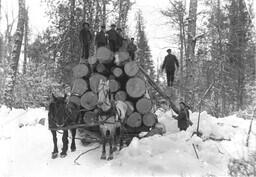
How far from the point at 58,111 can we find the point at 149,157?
2682 mm

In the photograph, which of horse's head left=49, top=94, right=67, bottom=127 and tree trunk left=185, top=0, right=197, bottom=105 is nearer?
horse's head left=49, top=94, right=67, bottom=127

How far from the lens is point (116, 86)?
9.88m

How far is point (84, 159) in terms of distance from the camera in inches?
321

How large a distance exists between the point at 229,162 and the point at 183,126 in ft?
8.35

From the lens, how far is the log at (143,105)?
968 cm

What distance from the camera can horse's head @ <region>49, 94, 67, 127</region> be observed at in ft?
27.0

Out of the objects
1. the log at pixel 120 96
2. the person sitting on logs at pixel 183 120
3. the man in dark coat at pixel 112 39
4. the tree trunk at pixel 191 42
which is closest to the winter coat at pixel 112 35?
the man in dark coat at pixel 112 39

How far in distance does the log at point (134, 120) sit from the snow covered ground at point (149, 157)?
50.8 inches

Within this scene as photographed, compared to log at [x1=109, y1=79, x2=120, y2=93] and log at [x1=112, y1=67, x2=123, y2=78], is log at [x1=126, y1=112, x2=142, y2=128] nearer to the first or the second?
log at [x1=109, y1=79, x2=120, y2=93]

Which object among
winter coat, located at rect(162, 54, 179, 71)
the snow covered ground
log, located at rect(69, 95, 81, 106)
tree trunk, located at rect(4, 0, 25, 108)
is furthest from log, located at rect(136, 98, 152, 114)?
tree trunk, located at rect(4, 0, 25, 108)

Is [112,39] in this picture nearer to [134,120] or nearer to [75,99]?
[75,99]

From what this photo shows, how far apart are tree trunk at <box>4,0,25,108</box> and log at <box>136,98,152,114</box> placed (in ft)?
26.9

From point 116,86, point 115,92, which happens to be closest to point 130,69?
point 116,86

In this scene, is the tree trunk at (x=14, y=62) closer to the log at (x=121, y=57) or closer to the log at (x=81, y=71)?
the log at (x=81, y=71)
